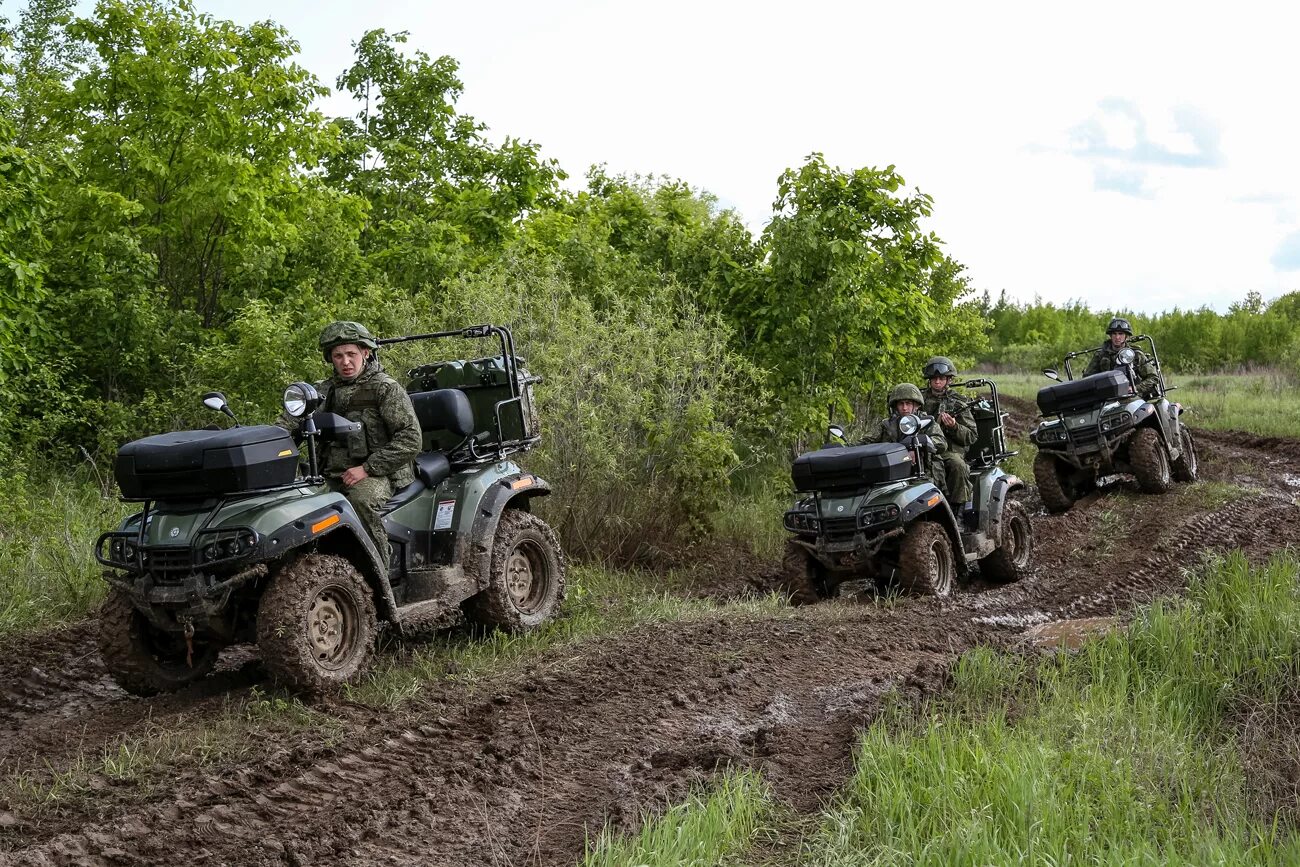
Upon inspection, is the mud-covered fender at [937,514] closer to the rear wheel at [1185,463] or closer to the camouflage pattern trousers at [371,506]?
the camouflage pattern trousers at [371,506]

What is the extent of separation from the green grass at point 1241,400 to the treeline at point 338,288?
32.9 ft

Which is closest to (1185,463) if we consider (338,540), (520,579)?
(520,579)

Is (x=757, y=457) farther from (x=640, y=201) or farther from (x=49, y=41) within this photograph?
(x=49, y=41)

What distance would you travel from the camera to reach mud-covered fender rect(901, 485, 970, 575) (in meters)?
9.45

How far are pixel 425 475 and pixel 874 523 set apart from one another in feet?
11.2

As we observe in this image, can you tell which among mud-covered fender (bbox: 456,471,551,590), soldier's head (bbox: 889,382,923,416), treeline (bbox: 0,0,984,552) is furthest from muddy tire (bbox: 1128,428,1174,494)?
mud-covered fender (bbox: 456,471,551,590)

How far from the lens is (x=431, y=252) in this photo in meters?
16.2

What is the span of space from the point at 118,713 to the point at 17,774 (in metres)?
0.97

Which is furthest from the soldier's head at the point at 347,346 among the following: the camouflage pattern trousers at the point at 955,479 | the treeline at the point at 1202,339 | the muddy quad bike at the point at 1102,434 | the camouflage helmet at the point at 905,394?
the treeline at the point at 1202,339

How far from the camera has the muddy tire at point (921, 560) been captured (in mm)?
9523

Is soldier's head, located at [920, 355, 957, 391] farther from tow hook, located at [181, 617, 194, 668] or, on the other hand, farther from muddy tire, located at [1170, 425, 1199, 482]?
tow hook, located at [181, 617, 194, 668]

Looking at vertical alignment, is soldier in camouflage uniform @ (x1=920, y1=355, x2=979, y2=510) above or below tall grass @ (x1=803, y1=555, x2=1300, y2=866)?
above

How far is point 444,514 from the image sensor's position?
25.4ft

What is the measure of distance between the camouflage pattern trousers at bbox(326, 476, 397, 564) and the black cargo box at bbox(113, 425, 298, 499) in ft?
2.72
